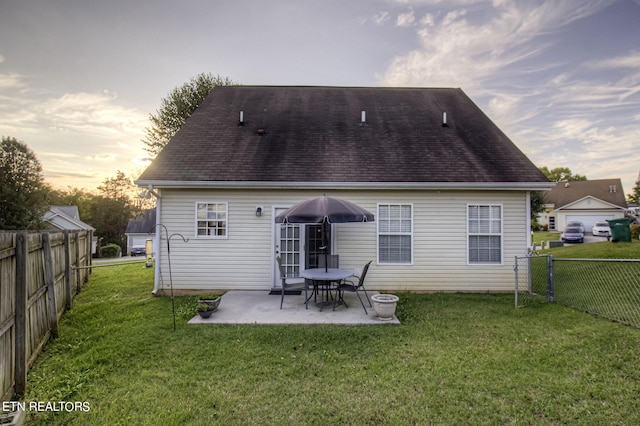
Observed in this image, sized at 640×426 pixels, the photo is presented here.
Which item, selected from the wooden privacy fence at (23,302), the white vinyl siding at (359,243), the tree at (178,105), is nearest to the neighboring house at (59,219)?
the tree at (178,105)

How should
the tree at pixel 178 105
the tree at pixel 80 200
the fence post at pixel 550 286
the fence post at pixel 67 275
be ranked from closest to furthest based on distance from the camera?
1. the fence post at pixel 67 275
2. the fence post at pixel 550 286
3. the tree at pixel 178 105
4. the tree at pixel 80 200

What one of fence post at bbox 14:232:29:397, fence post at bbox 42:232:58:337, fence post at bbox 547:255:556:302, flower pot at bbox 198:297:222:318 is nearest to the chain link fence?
fence post at bbox 547:255:556:302

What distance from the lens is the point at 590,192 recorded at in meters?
35.9

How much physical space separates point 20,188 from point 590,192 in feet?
199

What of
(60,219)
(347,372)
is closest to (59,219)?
(60,219)

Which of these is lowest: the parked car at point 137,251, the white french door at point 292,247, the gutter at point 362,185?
the parked car at point 137,251

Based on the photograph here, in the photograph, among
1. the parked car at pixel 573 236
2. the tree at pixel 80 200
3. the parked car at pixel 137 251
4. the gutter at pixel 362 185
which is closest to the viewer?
the gutter at pixel 362 185

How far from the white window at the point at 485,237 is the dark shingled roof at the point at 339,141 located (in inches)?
38.9

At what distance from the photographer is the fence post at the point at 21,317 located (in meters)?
3.15

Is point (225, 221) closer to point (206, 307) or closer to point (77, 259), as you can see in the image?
point (206, 307)

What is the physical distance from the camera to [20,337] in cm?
321

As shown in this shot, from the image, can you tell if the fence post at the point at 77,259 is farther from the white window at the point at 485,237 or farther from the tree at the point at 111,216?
the tree at the point at 111,216

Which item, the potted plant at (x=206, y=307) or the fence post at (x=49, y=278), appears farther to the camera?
the potted plant at (x=206, y=307)

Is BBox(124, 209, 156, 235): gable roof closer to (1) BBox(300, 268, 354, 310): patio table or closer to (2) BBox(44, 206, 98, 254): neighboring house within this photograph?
(2) BBox(44, 206, 98, 254): neighboring house
